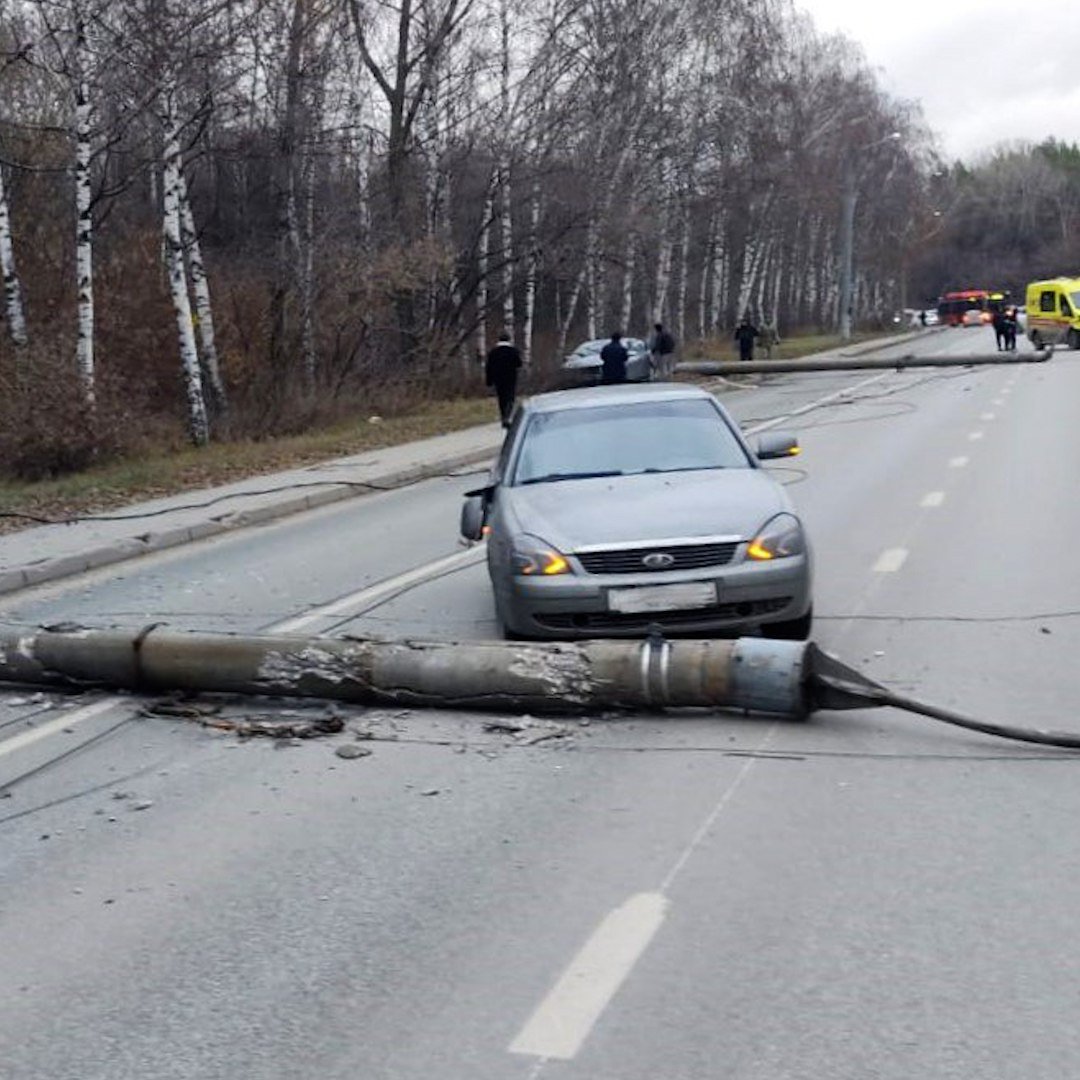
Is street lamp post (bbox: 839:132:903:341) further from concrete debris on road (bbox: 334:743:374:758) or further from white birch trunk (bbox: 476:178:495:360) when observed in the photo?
concrete debris on road (bbox: 334:743:374:758)

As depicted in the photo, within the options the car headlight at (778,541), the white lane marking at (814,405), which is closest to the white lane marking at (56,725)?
the car headlight at (778,541)

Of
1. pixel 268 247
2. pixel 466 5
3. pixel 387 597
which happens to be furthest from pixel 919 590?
pixel 466 5

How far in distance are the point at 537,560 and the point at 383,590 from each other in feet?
11.0

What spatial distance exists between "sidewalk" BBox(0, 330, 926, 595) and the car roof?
4817mm

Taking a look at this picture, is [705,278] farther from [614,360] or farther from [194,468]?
[194,468]

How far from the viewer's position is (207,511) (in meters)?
16.9

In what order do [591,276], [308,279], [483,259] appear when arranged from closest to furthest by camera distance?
[308,279]
[483,259]
[591,276]

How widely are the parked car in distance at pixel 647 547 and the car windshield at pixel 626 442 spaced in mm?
18

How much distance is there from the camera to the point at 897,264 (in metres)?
105

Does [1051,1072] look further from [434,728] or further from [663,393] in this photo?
[663,393]

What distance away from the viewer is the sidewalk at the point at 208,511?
13.8m

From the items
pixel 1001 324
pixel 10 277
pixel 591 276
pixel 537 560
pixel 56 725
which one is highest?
pixel 10 277

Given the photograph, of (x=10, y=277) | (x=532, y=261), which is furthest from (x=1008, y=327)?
(x=10, y=277)

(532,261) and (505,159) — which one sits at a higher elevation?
(505,159)
